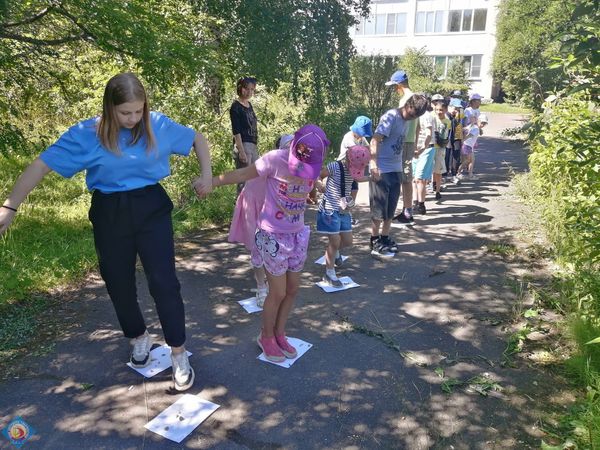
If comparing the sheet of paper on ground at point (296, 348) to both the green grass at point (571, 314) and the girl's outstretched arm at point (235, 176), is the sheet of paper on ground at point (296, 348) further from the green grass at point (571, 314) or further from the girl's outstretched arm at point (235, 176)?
the green grass at point (571, 314)

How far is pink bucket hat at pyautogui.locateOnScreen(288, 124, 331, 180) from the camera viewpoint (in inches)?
121

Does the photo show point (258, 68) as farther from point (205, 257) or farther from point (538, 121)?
point (538, 121)

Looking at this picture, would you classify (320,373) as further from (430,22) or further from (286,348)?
(430,22)

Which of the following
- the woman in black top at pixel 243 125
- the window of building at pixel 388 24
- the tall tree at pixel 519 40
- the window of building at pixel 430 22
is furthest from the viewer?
the window of building at pixel 388 24

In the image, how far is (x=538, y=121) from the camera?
2.70 meters

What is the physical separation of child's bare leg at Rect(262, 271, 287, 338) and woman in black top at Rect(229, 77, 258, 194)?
3.18m

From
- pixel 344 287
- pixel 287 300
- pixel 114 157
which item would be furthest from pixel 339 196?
pixel 114 157

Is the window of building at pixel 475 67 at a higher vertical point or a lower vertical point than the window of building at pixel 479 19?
lower

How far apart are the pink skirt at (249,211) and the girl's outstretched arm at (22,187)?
1.64 metres

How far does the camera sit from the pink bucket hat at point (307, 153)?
3.06 meters

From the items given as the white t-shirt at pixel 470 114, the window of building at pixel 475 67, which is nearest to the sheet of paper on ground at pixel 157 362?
the white t-shirt at pixel 470 114

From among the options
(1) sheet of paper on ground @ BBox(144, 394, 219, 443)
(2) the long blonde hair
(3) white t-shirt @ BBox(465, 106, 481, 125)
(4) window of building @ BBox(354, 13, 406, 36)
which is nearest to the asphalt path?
(1) sheet of paper on ground @ BBox(144, 394, 219, 443)

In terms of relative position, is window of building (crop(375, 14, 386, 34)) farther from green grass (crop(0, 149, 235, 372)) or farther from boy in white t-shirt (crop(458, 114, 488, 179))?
green grass (crop(0, 149, 235, 372))

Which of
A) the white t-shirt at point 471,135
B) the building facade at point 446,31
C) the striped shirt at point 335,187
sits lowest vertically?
the striped shirt at point 335,187
